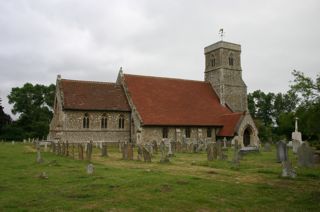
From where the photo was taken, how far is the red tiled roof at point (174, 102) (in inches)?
1237

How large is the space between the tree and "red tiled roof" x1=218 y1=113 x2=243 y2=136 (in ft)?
102

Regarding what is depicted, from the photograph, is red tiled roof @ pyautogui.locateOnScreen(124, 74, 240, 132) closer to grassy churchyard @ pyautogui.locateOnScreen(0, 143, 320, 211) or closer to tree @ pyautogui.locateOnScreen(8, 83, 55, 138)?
grassy churchyard @ pyautogui.locateOnScreen(0, 143, 320, 211)

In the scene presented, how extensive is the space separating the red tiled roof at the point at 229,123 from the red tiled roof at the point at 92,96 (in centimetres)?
988

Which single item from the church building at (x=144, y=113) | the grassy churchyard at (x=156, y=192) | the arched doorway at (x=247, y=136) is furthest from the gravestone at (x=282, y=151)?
the arched doorway at (x=247, y=136)

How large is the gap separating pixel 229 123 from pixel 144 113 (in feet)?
28.9

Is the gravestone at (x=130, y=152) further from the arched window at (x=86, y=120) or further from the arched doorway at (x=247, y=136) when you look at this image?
the arched doorway at (x=247, y=136)

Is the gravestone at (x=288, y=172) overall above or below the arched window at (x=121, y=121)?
below

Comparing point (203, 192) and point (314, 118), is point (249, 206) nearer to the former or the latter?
point (203, 192)

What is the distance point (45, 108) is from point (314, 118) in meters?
53.4

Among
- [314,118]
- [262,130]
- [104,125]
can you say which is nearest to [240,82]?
[262,130]

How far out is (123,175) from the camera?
12.2 m

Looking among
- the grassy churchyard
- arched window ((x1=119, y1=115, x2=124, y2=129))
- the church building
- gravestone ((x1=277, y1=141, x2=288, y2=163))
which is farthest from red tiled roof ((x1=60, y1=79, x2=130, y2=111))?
gravestone ((x1=277, y1=141, x2=288, y2=163))

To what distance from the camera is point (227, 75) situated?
3825 centimetres

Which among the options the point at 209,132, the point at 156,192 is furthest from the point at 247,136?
the point at 156,192
